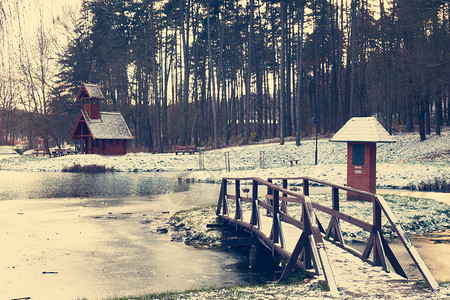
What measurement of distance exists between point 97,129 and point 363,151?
132 ft

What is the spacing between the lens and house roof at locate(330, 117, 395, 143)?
17.1 meters

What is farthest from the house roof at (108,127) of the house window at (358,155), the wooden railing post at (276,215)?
the wooden railing post at (276,215)

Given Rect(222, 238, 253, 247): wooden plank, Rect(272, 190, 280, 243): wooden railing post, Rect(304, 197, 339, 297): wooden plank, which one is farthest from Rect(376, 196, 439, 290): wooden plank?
Rect(222, 238, 253, 247): wooden plank

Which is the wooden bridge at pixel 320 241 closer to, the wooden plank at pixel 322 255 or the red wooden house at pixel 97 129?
the wooden plank at pixel 322 255

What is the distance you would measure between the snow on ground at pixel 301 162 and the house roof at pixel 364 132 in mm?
6986

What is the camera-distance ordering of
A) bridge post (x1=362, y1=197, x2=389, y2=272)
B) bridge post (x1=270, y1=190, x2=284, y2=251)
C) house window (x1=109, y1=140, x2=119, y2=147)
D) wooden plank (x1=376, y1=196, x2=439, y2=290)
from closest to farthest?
wooden plank (x1=376, y1=196, x2=439, y2=290), bridge post (x1=362, y1=197, x2=389, y2=272), bridge post (x1=270, y1=190, x2=284, y2=251), house window (x1=109, y1=140, x2=119, y2=147)

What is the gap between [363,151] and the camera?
57.2 feet

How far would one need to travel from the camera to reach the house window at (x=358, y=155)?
57.1 feet

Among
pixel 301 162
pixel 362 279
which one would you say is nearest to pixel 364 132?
pixel 362 279

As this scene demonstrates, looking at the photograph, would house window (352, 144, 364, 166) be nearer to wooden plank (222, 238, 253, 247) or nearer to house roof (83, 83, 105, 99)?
wooden plank (222, 238, 253, 247)

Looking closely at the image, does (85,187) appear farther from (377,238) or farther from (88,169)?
(377,238)

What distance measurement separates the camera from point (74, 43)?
2382 inches

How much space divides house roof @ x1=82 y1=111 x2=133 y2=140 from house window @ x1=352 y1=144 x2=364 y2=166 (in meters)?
38.8

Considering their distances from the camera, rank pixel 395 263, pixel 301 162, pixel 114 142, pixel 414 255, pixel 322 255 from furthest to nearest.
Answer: pixel 114 142
pixel 301 162
pixel 395 263
pixel 414 255
pixel 322 255
